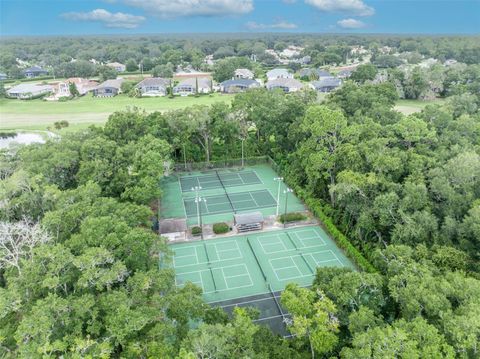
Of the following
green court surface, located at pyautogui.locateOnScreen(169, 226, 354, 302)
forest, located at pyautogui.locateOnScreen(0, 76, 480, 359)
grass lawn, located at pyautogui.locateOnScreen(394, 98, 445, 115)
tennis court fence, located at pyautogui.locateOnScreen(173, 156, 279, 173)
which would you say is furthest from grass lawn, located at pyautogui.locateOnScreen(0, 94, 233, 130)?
green court surface, located at pyautogui.locateOnScreen(169, 226, 354, 302)

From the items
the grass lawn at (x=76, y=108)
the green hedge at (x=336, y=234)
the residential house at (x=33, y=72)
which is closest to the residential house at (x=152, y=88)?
the grass lawn at (x=76, y=108)

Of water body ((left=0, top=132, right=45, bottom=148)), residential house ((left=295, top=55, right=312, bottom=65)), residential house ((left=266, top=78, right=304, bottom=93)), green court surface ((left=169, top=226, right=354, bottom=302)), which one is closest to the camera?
green court surface ((left=169, top=226, right=354, bottom=302))

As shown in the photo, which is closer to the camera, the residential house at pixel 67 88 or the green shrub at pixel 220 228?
the green shrub at pixel 220 228

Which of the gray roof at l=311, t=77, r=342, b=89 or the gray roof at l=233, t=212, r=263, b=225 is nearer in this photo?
the gray roof at l=233, t=212, r=263, b=225

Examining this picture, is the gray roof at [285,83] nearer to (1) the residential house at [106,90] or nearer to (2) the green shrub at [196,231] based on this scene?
(1) the residential house at [106,90]

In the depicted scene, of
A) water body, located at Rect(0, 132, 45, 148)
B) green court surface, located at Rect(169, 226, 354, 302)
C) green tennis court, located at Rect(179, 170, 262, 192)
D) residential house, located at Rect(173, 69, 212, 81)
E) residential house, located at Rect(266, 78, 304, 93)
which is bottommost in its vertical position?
green court surface, located at Rect(169, 226, 354, 302)

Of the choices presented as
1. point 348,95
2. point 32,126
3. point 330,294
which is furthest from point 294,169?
point 32,126

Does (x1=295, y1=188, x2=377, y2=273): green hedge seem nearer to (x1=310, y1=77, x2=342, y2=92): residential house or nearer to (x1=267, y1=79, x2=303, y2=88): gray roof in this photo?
(x1=267, y1=79, x2=303, y2=88): gray roof
